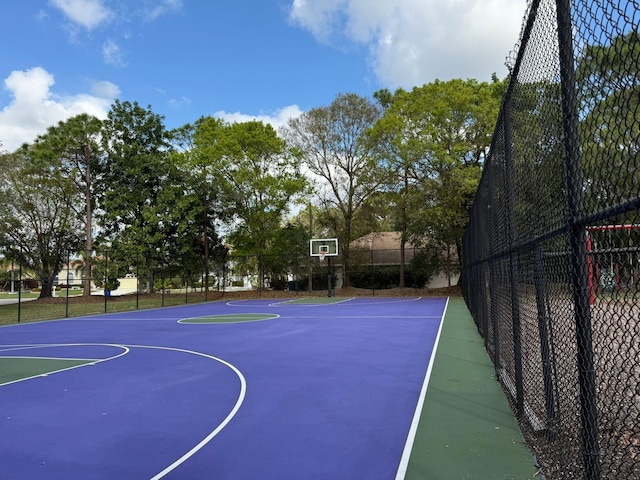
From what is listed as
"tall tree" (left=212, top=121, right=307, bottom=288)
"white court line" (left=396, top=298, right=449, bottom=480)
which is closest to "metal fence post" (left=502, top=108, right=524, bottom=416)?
"white court line" (left=396, top=298, right=449, bottom=480)

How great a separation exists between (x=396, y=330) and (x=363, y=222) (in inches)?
840

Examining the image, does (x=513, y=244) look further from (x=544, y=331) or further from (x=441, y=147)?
(x=441, y=147)

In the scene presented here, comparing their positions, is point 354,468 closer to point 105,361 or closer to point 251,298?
point 105,361

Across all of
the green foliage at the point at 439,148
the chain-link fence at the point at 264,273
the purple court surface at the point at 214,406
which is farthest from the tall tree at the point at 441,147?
the purple court surface at the point at 214,406

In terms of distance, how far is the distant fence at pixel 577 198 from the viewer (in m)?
1.60

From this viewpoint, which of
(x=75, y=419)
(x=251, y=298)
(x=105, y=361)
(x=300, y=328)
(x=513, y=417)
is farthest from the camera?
(x=251, y=298)

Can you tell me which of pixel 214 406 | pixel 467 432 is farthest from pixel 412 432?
pixel 214 406

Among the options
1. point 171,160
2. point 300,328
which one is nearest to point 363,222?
point 171,160

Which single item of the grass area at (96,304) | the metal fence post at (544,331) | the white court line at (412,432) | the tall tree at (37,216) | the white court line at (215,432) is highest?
the tall tree at (37,216)

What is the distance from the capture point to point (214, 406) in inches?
227

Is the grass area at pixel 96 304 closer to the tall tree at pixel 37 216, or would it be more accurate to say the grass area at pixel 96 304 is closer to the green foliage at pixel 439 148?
the tall tree at pixel 37 216

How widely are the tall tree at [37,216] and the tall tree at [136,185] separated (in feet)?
8.89

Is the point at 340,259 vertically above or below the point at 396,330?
above

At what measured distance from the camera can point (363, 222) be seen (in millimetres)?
33594
